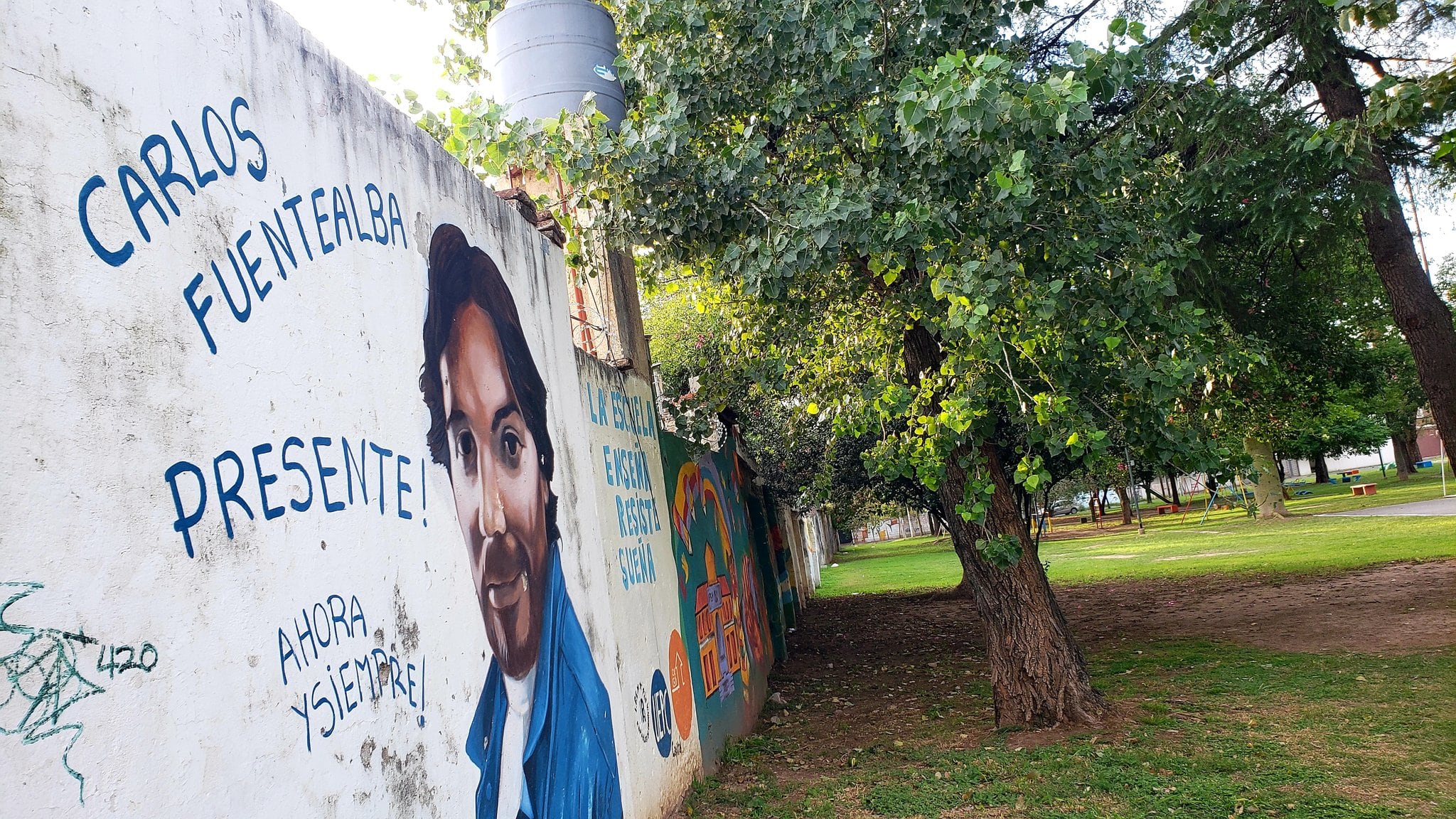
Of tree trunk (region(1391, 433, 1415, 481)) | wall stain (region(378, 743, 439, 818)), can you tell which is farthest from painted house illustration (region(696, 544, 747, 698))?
tree trunk (region(1391, 433, 1415, 481))

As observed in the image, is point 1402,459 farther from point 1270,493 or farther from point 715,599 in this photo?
point 715,599

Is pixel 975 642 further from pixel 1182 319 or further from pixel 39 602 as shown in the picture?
pixel 39 602

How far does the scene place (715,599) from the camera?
8523 millimetres

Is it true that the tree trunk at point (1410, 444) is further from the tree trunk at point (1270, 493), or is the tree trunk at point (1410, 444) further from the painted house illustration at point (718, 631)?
the painted house illustration at point (718, 631)

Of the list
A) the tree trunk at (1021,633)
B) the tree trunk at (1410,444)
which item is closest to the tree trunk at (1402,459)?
the tree trunk at (1410,444)

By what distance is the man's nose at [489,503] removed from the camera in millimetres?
3840

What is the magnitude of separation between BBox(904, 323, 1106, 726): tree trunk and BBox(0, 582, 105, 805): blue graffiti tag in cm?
620

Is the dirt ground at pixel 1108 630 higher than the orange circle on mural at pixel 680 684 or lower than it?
lower

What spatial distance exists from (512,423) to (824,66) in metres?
3.67

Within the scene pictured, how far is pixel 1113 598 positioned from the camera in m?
15.4

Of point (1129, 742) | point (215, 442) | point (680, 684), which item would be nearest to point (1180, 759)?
point (1129, 742)

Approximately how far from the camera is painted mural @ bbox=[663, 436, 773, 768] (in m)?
7.34

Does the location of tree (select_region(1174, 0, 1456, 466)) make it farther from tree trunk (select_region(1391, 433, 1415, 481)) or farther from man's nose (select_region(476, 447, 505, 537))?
tree trunk (select_region(1391, 433, 1415, 481))

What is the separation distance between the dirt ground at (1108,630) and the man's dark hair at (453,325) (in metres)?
3.78
